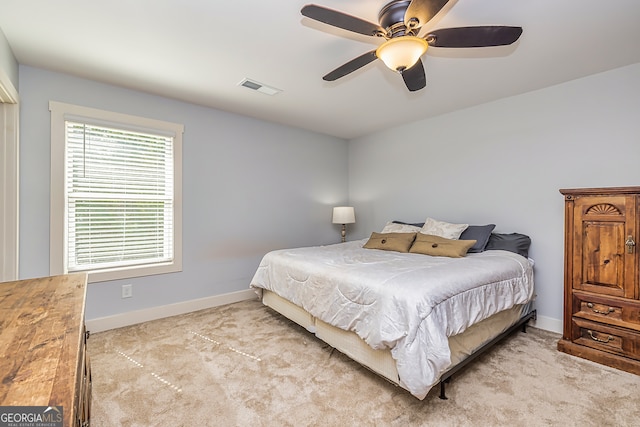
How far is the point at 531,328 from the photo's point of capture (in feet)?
9.48

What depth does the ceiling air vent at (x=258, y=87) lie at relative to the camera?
2.78 m

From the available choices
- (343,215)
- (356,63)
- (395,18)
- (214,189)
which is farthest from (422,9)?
(343,215)

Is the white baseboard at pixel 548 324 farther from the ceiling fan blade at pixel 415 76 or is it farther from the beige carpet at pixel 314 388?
the ceiling fan blade at pixel 415 76

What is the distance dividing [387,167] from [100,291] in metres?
3.84

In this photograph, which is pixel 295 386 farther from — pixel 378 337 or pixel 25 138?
pixel 25 138

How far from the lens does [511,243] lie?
2.89 meters

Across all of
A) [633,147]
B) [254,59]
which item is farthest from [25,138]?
[633,147]

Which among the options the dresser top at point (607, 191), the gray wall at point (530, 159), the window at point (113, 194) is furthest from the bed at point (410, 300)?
the window at point (113, 194)

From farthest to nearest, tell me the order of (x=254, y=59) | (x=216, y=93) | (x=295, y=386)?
(x=216, y=93) < (x=254, y=59) < (x=295, y=386)

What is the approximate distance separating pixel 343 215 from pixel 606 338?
3045 mm

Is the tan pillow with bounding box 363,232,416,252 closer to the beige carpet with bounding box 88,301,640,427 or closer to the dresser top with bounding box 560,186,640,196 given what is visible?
the beige carpet with bounding box 88,301,640,427

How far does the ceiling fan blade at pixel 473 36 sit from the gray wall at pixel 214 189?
8.74 ft

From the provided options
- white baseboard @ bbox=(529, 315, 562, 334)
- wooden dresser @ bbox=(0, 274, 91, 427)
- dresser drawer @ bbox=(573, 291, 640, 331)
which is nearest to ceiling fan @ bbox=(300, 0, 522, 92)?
wooden dresser @ bbox=(0, 274, 91, 427)

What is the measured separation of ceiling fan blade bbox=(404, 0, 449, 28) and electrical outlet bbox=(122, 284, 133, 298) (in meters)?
3.31
